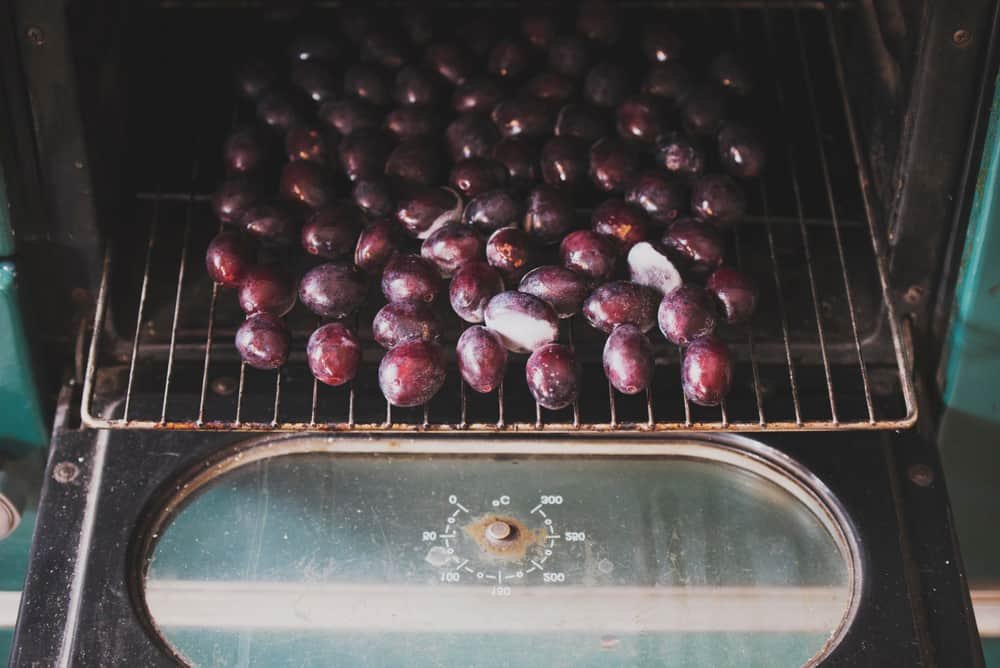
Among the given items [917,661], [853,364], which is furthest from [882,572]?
[853,364]

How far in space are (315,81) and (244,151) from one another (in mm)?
149

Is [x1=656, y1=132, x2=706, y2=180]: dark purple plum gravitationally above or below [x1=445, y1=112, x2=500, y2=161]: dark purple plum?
below

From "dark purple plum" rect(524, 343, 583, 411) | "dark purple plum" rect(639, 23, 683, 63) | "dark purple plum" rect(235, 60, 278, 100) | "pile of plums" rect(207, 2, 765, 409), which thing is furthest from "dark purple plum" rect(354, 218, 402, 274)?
"dark purple plum" rect(639, 23, 683, 63)

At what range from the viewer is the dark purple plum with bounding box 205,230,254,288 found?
3.92 feet

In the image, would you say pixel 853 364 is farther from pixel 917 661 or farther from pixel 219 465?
pixel 219 465

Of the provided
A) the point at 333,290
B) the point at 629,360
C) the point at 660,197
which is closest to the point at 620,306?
the point at 629,360

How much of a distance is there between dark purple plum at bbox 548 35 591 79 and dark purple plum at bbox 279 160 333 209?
1.07 ft

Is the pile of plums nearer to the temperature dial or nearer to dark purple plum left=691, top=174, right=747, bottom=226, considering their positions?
dark purple plum left=691, top=174, right=747, bottom=226

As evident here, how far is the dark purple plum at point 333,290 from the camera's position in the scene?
1.15m

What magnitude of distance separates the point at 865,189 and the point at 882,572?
16.8 inches

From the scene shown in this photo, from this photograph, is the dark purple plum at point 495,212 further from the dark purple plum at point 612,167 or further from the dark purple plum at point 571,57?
the dark purple plum at point 571,57

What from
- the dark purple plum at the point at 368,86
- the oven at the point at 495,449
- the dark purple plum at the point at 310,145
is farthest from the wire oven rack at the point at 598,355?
the dark purple plum at the point at 368,86

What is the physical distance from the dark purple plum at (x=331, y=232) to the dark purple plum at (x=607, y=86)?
1.11 feet

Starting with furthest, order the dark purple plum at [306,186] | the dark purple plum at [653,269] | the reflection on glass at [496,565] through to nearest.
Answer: the dark purple plum at [306,186]
the dark purple plum at [653,269]
the reflection on glass at [496,565]
